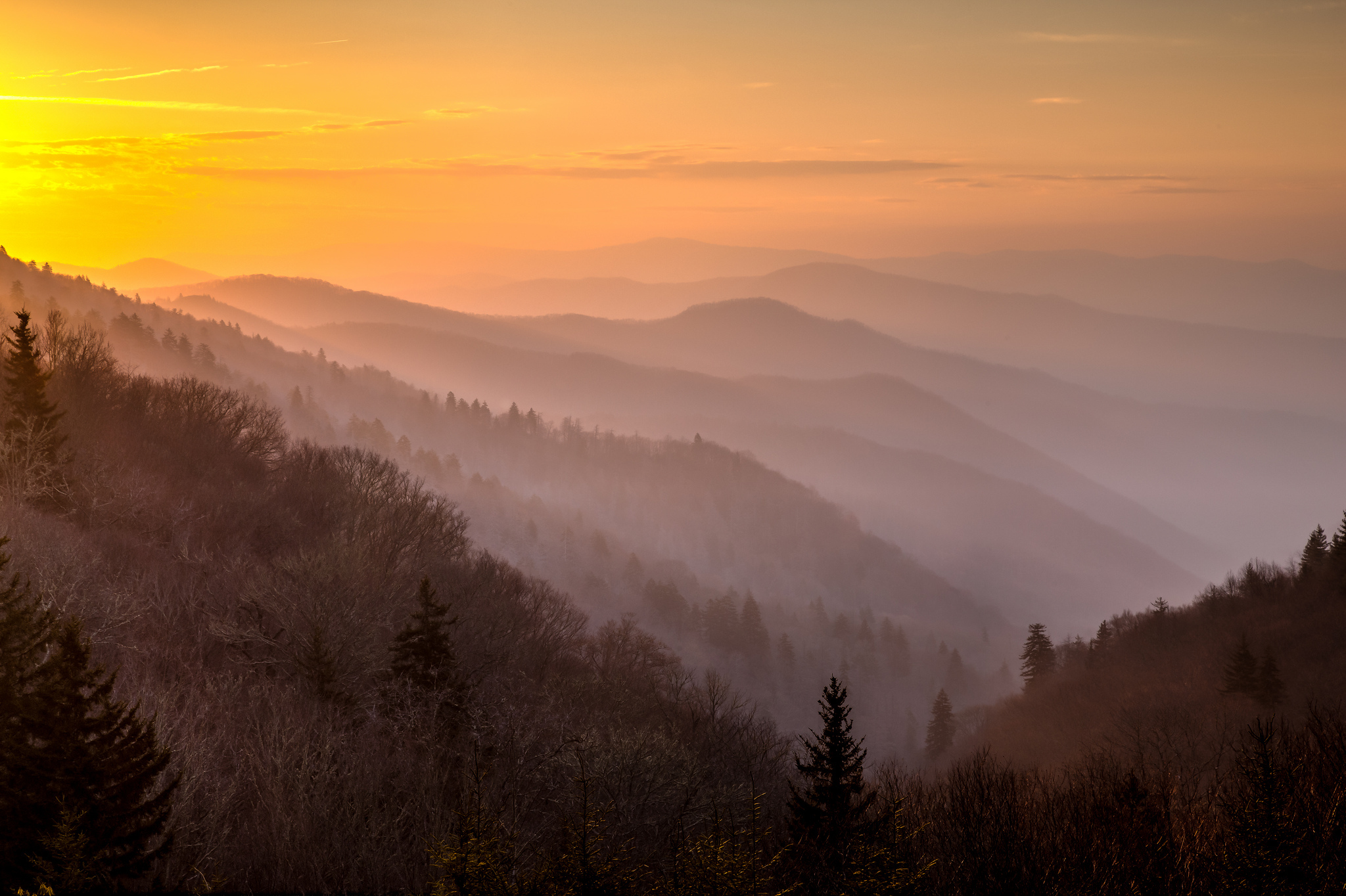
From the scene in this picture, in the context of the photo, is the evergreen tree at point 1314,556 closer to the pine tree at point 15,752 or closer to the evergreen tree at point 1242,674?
the evergreen tree at point 1242,674

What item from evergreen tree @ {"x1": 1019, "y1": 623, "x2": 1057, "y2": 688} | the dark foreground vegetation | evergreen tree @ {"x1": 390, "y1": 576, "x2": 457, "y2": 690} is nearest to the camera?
the dark foreground vegetation

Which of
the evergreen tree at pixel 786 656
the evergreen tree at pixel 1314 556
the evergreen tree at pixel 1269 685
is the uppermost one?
the evergreen tree at pixel 1314 556

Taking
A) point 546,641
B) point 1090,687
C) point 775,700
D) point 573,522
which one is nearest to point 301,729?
point 546,641

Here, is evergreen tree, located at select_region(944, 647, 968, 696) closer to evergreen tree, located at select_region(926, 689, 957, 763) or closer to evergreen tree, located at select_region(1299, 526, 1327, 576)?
evergreen tree, located at select_region(926, 689, 957, 763)

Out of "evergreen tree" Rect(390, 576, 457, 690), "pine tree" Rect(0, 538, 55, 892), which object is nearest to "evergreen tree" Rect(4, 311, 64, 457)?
"evergreen tree" Rect(390, 576, 457, 690)

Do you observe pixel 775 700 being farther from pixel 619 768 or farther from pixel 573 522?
pixel 619 768

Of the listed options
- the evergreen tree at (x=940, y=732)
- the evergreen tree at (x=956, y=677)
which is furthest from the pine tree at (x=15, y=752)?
the evergreen tree at (x=956, y=677)
